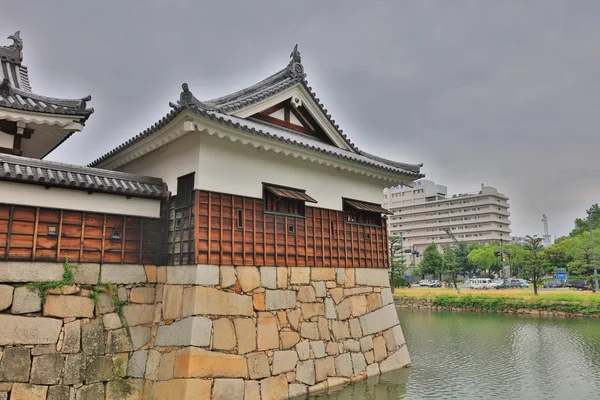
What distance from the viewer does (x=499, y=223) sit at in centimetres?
6894

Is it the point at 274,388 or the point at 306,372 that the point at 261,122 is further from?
the point at 274,388

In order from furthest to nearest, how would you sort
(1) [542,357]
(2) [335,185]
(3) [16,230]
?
1. (1) [542,357]
2. (2) [335,185]
3. (3) [16,230]

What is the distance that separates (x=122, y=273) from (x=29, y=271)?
53.8 inches

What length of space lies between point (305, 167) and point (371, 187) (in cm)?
247

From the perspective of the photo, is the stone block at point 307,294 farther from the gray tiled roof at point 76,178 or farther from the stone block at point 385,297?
the gray tiled roof at point 76,178

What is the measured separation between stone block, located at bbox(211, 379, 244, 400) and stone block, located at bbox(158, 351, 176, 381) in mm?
760

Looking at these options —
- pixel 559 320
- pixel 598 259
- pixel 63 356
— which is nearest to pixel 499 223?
pixel 598 259

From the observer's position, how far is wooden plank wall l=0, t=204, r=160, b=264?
240 inches

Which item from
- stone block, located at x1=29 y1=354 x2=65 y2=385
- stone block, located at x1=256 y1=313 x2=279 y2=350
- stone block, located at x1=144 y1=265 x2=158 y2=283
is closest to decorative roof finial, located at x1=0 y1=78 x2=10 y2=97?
stone block, located at x1=144 y1=265 x2=158 y2=283

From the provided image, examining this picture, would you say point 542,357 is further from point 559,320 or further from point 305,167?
point 559,320

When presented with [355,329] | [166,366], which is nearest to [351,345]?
[355,329]

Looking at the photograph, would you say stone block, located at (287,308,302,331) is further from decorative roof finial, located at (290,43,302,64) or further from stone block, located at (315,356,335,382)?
decorative roof finial, located at (290,43,302,64)

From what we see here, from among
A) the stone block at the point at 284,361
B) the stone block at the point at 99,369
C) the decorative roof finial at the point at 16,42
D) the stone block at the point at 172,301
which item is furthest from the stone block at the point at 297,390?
the decorative roof finial at the point at 16,42

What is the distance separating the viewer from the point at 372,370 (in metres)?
9.21
